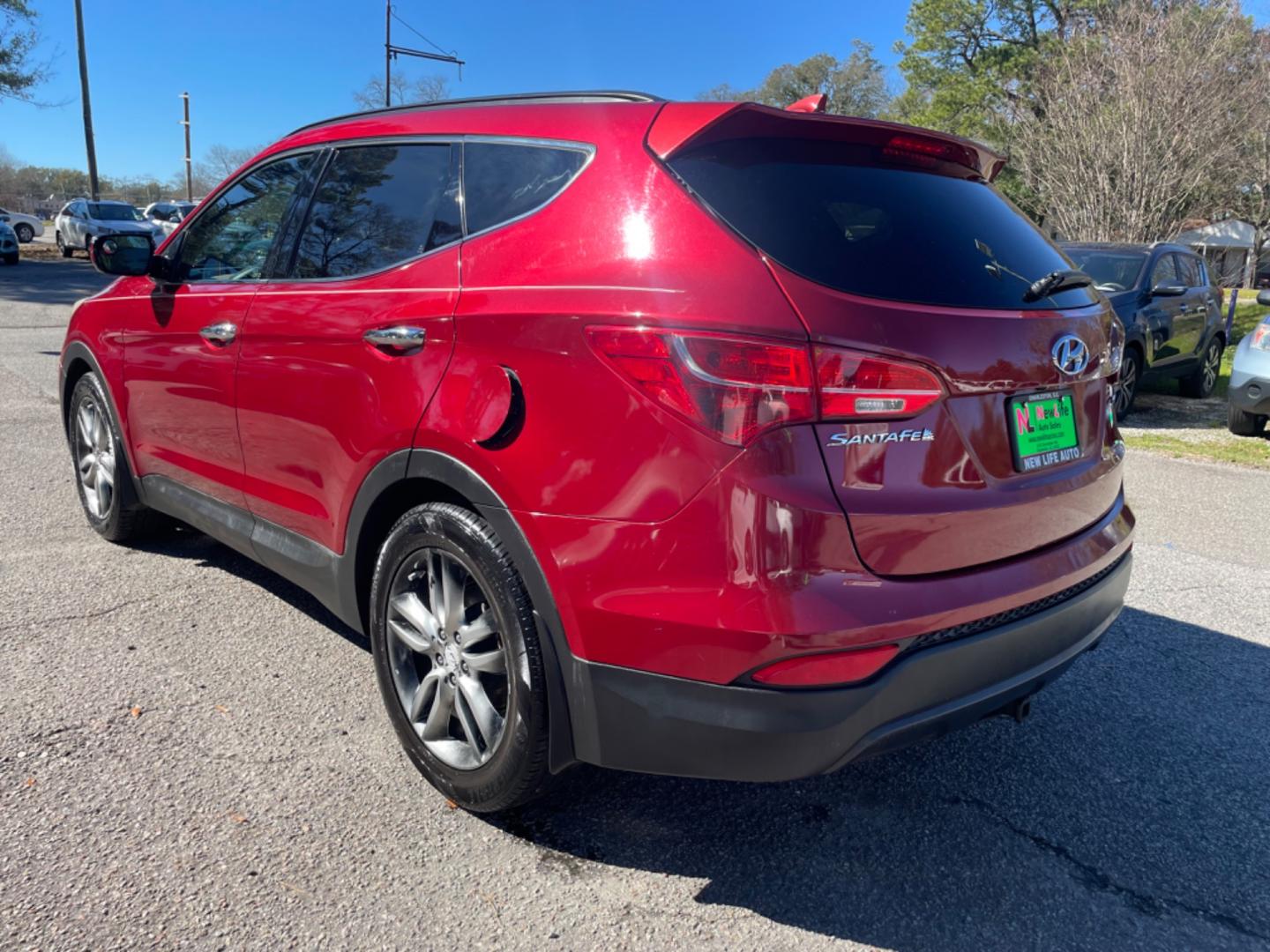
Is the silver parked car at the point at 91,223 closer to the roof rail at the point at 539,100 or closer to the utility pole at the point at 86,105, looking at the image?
the utility pole at the point at 86,105

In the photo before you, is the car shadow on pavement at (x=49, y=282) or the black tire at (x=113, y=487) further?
the car shadow on pavement at (x=49, y=282)

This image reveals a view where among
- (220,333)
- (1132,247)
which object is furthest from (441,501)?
(1132,247)

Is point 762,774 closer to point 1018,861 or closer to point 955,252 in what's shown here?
point 1018,861

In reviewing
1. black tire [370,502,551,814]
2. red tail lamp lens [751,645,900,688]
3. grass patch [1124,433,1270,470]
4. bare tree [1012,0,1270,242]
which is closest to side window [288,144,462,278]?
black tire [370,502,551,814]

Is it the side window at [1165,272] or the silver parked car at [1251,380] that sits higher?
the side window at [1165,272]

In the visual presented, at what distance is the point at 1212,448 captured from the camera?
8.29 m

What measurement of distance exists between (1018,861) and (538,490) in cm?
158

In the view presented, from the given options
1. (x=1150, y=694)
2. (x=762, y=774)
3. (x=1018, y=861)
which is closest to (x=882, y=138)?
(x=762, y=774)

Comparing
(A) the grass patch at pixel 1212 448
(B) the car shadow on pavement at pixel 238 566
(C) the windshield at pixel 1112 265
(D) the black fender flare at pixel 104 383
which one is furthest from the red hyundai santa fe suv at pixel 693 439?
(C) the windshield at pixel 1112 265

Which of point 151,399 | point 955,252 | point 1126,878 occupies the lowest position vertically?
point 1126,878

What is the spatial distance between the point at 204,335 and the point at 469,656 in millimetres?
1755

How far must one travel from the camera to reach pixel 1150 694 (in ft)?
11.3

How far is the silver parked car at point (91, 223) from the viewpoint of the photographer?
2781cm

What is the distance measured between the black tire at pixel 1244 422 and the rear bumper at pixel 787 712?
25.3ft
